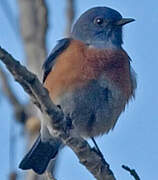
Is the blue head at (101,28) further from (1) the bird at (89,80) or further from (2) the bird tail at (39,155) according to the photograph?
(2) the bird tail at (39,155)

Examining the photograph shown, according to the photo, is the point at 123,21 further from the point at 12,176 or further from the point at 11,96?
the point at 12,176

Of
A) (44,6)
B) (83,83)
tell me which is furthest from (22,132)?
(44,6)

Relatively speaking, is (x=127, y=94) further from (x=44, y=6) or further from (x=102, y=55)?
(x=44, y=6)

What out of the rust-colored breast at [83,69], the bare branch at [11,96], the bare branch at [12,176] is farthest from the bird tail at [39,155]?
the bare branch at [12,176]

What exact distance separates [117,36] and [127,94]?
2.23 feet

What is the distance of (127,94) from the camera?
5504mm

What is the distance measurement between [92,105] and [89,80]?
0.77 ft

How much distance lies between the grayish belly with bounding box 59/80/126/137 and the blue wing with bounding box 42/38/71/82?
46 centimetres

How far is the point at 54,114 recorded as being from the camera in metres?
3.86

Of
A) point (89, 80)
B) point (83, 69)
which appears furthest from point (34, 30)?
point (89, 80)

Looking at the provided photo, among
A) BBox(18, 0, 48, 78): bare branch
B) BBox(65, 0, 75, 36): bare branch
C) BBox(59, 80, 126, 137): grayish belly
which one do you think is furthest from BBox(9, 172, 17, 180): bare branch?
BBox(65, 0, 75, 36): bare branch

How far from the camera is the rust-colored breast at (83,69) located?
518 cm

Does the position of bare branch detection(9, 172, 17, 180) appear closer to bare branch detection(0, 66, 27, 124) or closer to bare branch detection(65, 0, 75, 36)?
bare branch detection(0, 66, 27, 124)

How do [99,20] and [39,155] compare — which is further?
[99,20]
